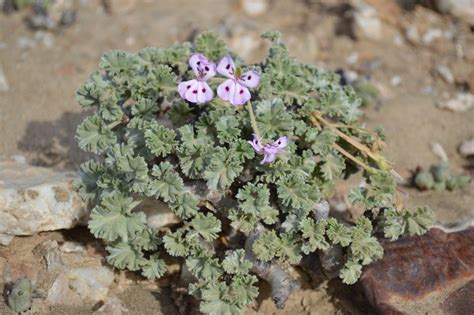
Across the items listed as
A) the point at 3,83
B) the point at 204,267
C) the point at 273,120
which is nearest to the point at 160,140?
the point at 273,120

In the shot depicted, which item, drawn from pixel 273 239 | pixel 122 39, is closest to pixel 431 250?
pixel 273 239

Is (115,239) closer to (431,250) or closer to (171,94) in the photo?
(171,94)

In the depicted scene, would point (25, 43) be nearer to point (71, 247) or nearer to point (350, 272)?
point (71, 247)


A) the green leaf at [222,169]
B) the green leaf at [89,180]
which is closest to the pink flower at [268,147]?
the green leaf at [222,169]

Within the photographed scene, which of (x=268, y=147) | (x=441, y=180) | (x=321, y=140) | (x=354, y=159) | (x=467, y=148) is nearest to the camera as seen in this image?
(x=268, y=147)

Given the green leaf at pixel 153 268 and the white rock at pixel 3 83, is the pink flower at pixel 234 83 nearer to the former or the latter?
the green leaf at pixel 153 268

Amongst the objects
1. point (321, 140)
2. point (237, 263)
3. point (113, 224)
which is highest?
point (321, 140)
